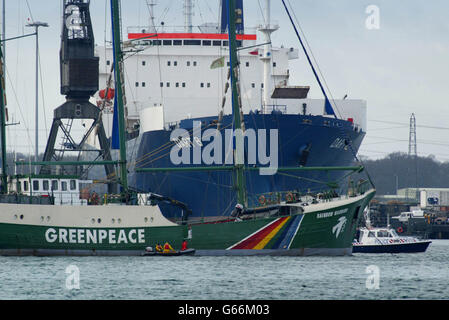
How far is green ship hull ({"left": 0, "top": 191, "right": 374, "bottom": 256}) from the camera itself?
1662 inches

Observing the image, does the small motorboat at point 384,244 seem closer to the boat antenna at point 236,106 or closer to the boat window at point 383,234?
the boat window at point 383,234

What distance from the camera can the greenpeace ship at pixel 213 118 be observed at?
5488 centimetres

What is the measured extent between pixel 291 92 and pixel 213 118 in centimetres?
1129

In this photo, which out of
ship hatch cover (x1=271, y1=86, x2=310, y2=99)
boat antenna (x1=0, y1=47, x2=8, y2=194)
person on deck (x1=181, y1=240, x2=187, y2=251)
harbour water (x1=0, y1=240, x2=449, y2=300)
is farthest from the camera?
ship hatch cover (x1=271, y1=86, x2=310, y2=99)

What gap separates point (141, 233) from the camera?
42312 mm

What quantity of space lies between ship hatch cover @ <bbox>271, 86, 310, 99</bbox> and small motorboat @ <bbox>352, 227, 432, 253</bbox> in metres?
14.5

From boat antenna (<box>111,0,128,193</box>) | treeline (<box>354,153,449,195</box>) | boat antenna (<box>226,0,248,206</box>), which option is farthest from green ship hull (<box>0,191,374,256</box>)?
treeline (<box>354,153,449,195</box>)

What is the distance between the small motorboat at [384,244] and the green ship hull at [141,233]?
1056 cm

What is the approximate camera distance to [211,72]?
67938 millimetres

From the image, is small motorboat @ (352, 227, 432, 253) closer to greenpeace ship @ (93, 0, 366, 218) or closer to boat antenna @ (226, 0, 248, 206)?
greenpeace ship @ (93, 0, 366, 218)
